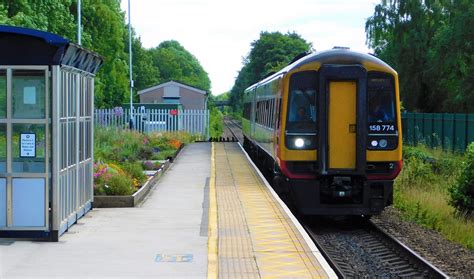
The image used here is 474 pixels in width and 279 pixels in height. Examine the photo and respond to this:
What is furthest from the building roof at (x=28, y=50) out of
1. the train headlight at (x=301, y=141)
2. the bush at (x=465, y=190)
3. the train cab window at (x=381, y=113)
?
the bush at (x=465, y=190)

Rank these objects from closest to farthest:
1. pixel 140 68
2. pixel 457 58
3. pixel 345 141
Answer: pixel 345 141, pixel 457 58, pixel 140 68

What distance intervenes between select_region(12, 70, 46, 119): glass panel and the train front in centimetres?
528

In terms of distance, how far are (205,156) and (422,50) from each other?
2834 cm

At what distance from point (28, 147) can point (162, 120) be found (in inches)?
1268

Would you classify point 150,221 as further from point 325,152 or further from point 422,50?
point 422,50

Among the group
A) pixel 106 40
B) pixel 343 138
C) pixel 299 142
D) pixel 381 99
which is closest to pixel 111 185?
pixel 299 142

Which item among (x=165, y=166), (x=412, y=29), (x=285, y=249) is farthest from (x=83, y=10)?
(x=285, y=249)

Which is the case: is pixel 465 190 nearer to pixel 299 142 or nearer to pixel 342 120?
pixel 342 120

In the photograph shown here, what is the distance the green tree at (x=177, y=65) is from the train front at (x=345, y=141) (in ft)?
314

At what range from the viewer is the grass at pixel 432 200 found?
1449 centimetres

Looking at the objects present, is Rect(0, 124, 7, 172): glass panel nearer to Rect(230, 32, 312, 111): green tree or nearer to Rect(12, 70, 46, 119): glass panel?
Rect(12, 70, 46, 119): glass panel

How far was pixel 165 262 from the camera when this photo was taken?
916cm

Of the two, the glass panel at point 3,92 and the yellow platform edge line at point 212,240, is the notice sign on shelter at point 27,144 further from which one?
the yellow platform edge line at point 212,240

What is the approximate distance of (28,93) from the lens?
10422 mm
